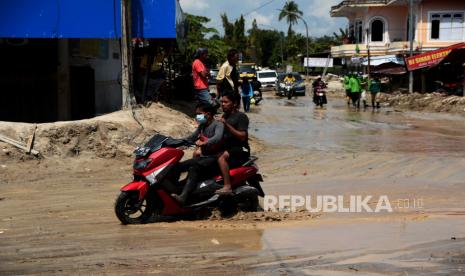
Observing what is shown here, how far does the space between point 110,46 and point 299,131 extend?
5.98 metres

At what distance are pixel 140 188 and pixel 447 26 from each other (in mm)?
48581

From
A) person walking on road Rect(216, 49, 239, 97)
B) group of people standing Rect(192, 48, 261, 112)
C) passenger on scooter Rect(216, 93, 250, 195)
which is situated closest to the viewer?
passenger on scooter Rect(216, 93, 250, 195)

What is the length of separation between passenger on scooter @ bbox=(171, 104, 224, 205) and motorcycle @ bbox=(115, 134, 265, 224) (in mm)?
99

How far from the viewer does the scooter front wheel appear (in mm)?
7066

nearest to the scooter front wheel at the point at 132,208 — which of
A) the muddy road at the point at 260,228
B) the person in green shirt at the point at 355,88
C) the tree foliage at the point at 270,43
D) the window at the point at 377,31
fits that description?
the muddy road at the point at 260,228

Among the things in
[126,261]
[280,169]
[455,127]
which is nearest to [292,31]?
[455,127]

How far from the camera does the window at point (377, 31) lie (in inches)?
2255

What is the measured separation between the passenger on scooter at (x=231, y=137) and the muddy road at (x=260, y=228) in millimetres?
602

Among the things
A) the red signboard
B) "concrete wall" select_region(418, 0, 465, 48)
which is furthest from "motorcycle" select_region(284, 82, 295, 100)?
"concrete wall" select_region(418, 0, 465, 48)

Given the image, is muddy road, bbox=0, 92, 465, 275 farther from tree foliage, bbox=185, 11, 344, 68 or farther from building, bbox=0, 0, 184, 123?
tree foliage, bbox=185, 11, 344, 68

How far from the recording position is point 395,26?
186ft

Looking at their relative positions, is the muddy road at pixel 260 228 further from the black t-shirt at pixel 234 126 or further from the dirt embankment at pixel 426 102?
the dirt embankment at pixel 426 102

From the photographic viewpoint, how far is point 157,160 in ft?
23.1

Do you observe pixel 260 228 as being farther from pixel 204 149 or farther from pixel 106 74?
pixel 106 74
